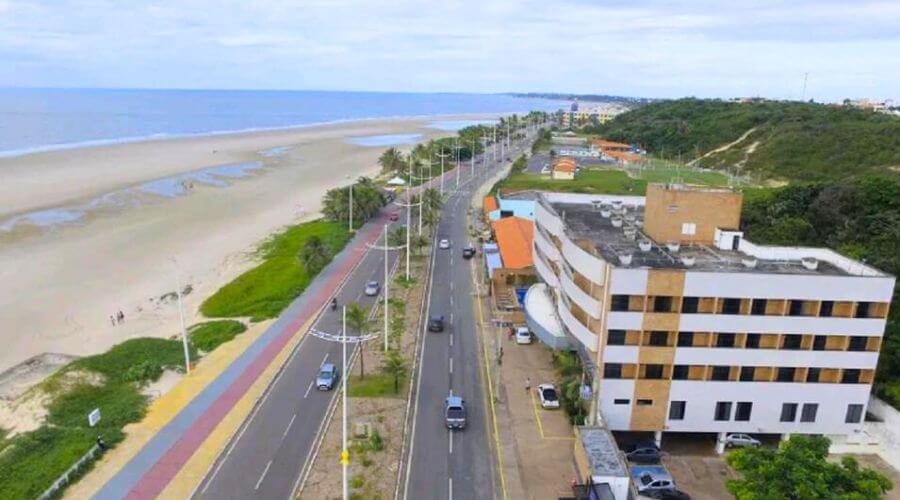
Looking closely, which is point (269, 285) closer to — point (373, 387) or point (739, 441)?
point (373, 387)

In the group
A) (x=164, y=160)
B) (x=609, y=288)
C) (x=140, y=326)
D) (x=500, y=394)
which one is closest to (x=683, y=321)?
(x=609, y=288)

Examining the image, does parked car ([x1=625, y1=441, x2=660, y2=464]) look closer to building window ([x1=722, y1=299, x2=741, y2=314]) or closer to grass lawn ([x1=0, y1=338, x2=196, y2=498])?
building window ([x1=722, y1=299, x2=741, y2=314])

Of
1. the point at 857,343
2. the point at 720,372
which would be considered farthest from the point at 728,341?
the point at 857,343

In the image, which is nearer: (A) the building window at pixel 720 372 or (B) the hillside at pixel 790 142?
(A) the building window at pixel 720 372

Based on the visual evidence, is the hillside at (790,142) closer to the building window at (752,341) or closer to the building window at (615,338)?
the building window at (752,341)

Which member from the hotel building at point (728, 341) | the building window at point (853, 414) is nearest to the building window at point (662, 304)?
the hotel building at point (728, 341)

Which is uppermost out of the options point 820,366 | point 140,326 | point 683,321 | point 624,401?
point 683,321

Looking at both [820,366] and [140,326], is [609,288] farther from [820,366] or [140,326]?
[140,326]
